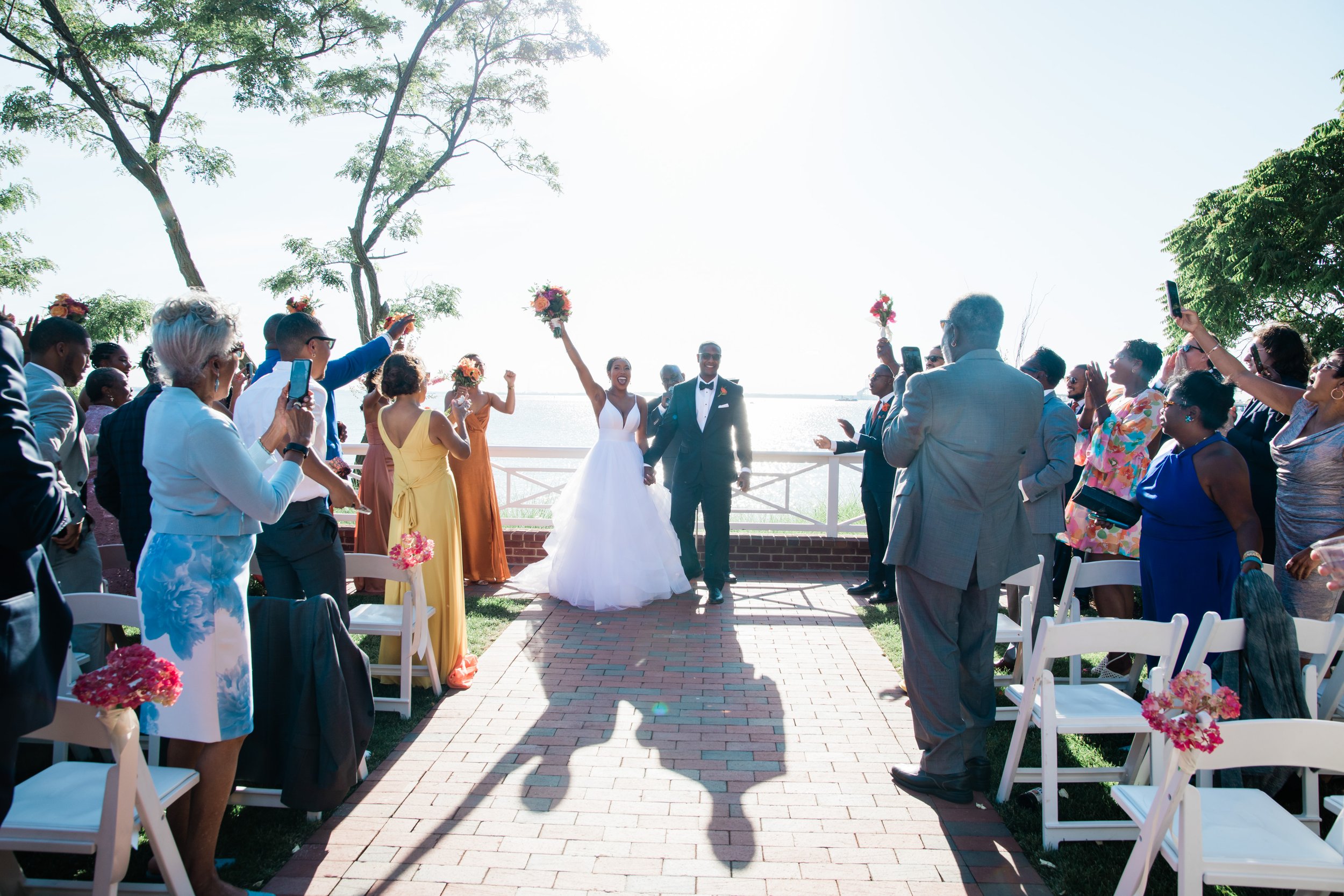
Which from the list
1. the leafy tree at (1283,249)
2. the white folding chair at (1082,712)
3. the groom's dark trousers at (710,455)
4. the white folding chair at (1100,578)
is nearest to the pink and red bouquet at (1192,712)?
the white folding chair at (1082,712)

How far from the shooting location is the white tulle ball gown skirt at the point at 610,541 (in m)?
7.02

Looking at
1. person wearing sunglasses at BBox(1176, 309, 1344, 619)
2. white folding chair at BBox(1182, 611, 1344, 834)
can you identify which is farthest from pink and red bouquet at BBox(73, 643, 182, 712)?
person wearing sunglasses at BBox(1176, 309, 1344, 619)

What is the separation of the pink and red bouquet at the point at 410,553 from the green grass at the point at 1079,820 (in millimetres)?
Answer: 3351

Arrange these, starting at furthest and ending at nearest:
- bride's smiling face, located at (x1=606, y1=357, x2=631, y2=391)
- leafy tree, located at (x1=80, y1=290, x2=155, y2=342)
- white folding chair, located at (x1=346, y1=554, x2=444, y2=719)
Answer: leafy tree, located at (x1=80, y1=290, x2=155, y2=342) < bride's smiling face, located at (x1=606, y1=357, x2=631, y2=391) < white folding chair, located at (x1=346, y1=554, x2=444, y2=719)

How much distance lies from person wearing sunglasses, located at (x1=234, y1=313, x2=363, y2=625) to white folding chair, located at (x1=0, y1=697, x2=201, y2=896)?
130 cm

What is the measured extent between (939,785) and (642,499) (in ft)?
13.7

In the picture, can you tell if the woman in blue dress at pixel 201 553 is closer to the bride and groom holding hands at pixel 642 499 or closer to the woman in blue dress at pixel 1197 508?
the woman in blue dress at pixel 1197 508

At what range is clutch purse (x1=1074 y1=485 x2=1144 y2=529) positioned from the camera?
4.22m

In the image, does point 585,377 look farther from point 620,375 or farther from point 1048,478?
point 1048,478

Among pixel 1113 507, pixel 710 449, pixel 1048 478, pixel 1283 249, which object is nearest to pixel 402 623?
pixel 710 449

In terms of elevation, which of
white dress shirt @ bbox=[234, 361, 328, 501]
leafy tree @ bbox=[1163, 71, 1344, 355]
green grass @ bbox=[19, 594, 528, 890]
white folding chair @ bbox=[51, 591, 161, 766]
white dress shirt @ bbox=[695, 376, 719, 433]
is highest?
leafy tree @ bbox=[1163, 71, 1344, 355]

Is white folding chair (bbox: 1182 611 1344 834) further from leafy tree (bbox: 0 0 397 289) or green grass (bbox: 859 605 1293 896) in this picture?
leafy tree (bbox: 0 0 397 289)

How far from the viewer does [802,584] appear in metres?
8.12

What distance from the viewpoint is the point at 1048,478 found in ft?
15.2
